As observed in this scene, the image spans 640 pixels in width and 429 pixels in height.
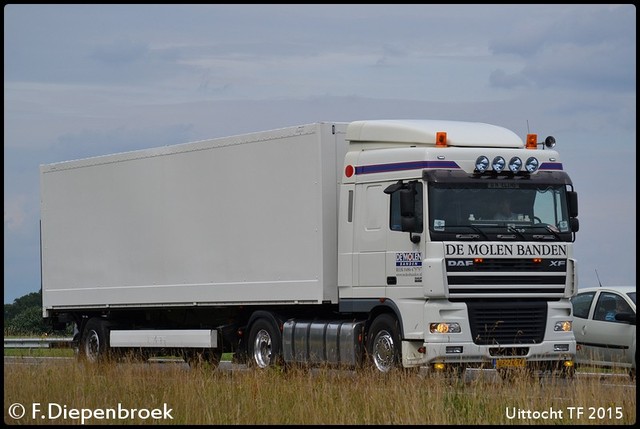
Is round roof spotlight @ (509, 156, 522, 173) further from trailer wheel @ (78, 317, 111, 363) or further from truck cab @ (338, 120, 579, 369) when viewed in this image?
trailer wheel @ (78, 317, 111, 363)

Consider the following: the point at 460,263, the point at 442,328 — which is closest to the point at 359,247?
the point at 460,263

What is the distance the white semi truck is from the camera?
18.6 meters

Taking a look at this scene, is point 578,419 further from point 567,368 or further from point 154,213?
point 154,213

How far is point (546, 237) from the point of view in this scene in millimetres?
19047

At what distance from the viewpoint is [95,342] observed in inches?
1024

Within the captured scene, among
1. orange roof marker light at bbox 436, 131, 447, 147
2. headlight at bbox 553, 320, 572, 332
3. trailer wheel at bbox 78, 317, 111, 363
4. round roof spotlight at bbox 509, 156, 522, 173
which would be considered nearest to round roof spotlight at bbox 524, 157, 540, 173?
round roof spotlight at bbox 509, 156, 522, 173

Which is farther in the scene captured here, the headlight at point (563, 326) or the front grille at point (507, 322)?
the headlight at point (563, 326)

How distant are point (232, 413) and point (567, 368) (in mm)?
6611

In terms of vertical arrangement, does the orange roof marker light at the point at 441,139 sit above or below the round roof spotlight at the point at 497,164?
above

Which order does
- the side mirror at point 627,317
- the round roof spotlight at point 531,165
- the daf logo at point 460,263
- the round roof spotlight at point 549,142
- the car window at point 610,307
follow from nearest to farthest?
the daf logo at point 460,263, the round roof spotlight at point 531,165, the side mirror at point 627,317, the round roof spotlight at point 549,142, the car window at point 610,307

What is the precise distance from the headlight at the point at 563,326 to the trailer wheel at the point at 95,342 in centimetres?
936

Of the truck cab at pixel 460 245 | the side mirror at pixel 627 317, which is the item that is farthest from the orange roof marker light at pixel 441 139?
the side mirror at pixel 627 317

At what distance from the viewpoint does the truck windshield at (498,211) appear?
18562mm

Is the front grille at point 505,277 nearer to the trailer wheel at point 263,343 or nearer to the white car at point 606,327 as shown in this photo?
the white car at point 606,327
